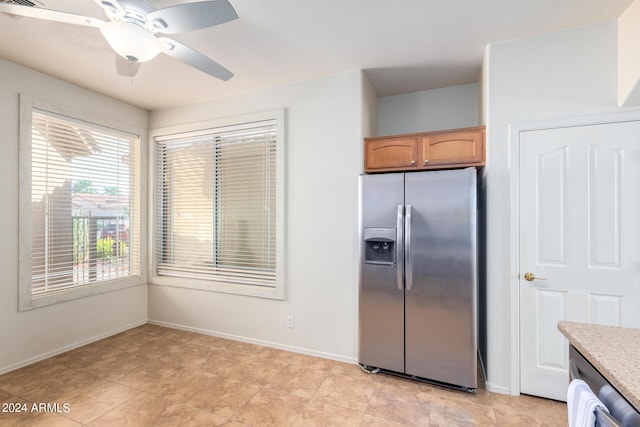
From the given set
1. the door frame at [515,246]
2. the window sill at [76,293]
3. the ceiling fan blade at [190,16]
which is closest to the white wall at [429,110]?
the door frame at [515,246]

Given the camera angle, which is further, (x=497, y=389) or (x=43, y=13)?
(x=497, y=389)

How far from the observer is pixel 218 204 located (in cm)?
344

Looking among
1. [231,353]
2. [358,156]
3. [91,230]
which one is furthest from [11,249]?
[358,156]

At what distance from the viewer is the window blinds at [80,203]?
2.79 meters

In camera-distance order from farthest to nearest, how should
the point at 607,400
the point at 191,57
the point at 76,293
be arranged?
1. the point at 76,293
2. the point at 191,57
3. the point at 607,400

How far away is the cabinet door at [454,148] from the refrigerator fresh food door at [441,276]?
19 centimetres

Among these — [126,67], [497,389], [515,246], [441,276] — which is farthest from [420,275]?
[126,67]

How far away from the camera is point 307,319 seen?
9.54ft

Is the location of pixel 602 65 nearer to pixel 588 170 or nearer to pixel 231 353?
pixel 588 170

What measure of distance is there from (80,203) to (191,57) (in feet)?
7.51

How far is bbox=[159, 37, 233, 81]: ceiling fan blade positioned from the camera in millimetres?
1706

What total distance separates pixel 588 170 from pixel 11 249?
15.2ft

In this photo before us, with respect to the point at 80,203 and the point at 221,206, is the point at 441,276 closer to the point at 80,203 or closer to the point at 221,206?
the point at 221,206

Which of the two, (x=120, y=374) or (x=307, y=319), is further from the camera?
(x=307, y=319)
